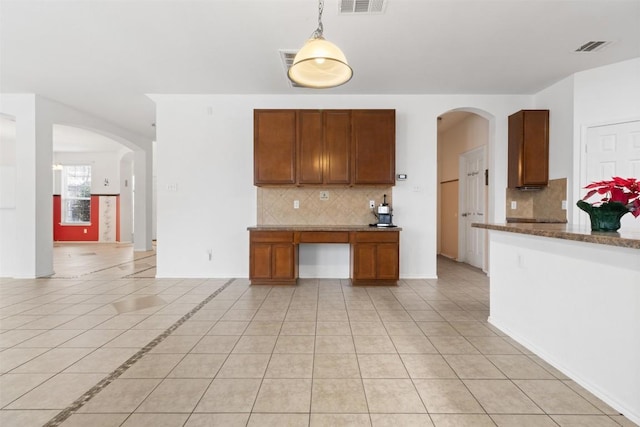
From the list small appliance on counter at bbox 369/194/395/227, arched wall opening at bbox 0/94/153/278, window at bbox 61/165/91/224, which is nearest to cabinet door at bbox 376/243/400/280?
small appliance on counter at bbox 369/194/395/227

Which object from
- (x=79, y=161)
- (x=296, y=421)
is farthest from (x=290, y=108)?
(x=79, y=161)

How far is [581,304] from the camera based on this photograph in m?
2.07

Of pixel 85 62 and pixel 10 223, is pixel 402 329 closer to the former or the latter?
pixel 85 62

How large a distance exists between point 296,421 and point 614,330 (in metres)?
1.97

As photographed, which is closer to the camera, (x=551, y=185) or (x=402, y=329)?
(x=402, y=329)

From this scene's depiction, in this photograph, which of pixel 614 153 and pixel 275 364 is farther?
pixel 614 153

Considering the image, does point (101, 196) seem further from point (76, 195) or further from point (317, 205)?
point (317, 205)

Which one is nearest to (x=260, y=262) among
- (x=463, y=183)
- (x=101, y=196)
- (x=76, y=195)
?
(x=463, y=183)

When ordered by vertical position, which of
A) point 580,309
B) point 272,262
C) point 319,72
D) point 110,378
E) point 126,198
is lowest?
point 110,378

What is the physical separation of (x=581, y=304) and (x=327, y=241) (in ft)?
9.87

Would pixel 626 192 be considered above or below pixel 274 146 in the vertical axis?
below

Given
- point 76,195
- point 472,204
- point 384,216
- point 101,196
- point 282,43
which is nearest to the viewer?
point 282,43

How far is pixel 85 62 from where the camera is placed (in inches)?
159

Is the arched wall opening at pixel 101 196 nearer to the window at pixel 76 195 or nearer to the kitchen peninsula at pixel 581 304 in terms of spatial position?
the window at pixel 76 195
